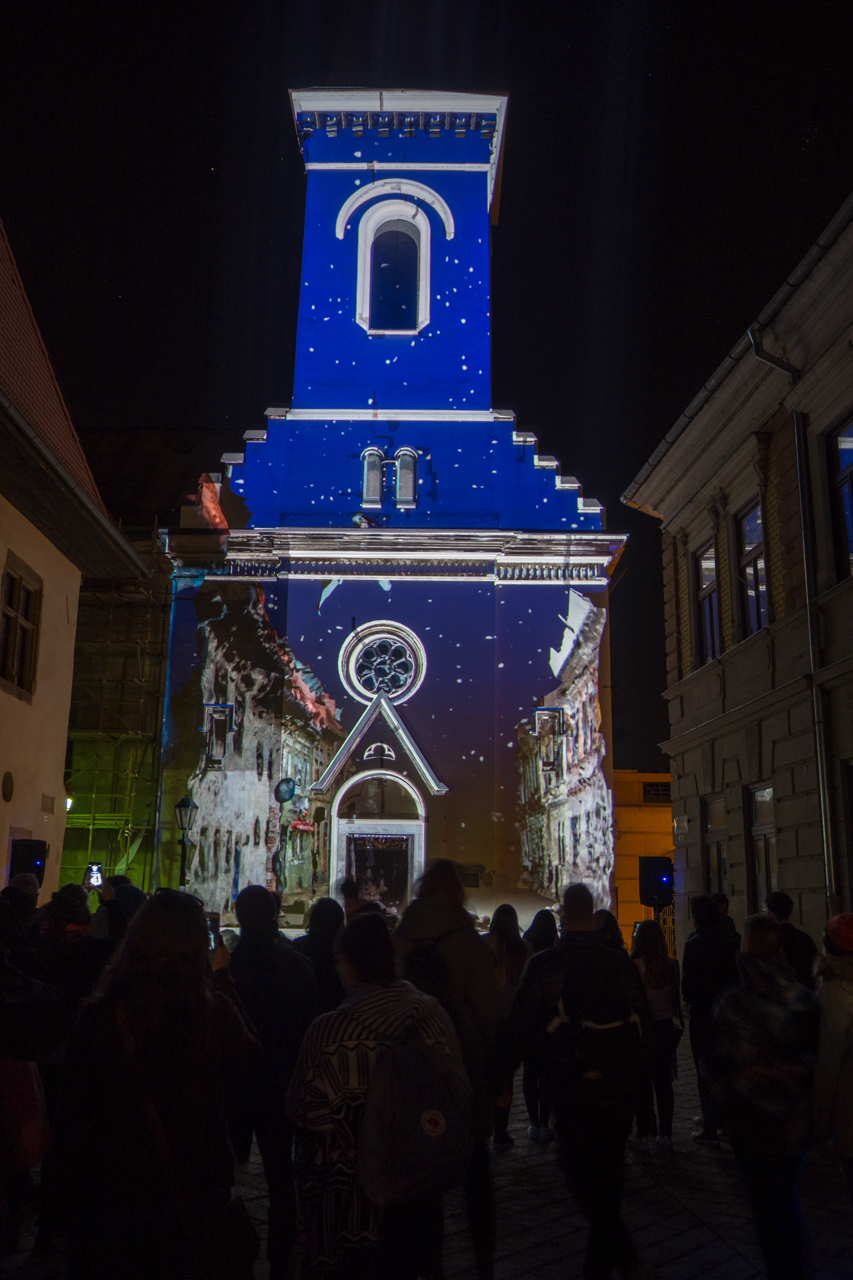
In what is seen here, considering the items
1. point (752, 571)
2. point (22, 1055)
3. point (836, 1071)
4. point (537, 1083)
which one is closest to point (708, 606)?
point (752, 571)

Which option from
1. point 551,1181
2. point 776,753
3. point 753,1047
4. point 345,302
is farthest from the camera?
point 345,302

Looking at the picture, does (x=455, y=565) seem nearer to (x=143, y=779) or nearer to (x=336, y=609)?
(x=336, y=609)

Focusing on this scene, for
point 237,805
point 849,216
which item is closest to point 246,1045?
point 849,216

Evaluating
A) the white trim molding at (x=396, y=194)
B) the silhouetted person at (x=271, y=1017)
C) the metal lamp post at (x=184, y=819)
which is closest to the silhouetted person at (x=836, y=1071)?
the silhouetted person at (x=271, y=1017)

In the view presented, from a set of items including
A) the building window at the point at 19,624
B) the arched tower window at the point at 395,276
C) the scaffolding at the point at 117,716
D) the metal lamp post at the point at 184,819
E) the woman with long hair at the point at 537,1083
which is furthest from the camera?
the arched tower window at the point at 395,276

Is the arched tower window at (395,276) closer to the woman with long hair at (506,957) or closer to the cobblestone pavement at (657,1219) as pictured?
the woman with long hair at (506,957)

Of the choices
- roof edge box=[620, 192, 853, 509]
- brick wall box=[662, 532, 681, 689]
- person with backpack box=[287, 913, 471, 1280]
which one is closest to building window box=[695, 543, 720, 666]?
brick wall box=[662, 532, 681, 689]

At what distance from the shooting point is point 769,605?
46.6ft

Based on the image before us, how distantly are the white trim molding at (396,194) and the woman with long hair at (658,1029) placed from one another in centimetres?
2150

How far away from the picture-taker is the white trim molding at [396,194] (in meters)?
25.8

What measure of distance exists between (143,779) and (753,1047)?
23.0 metres

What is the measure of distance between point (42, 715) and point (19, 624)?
158 cm

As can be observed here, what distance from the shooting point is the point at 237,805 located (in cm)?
2219

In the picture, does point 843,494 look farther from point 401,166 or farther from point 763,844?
point 401,166
